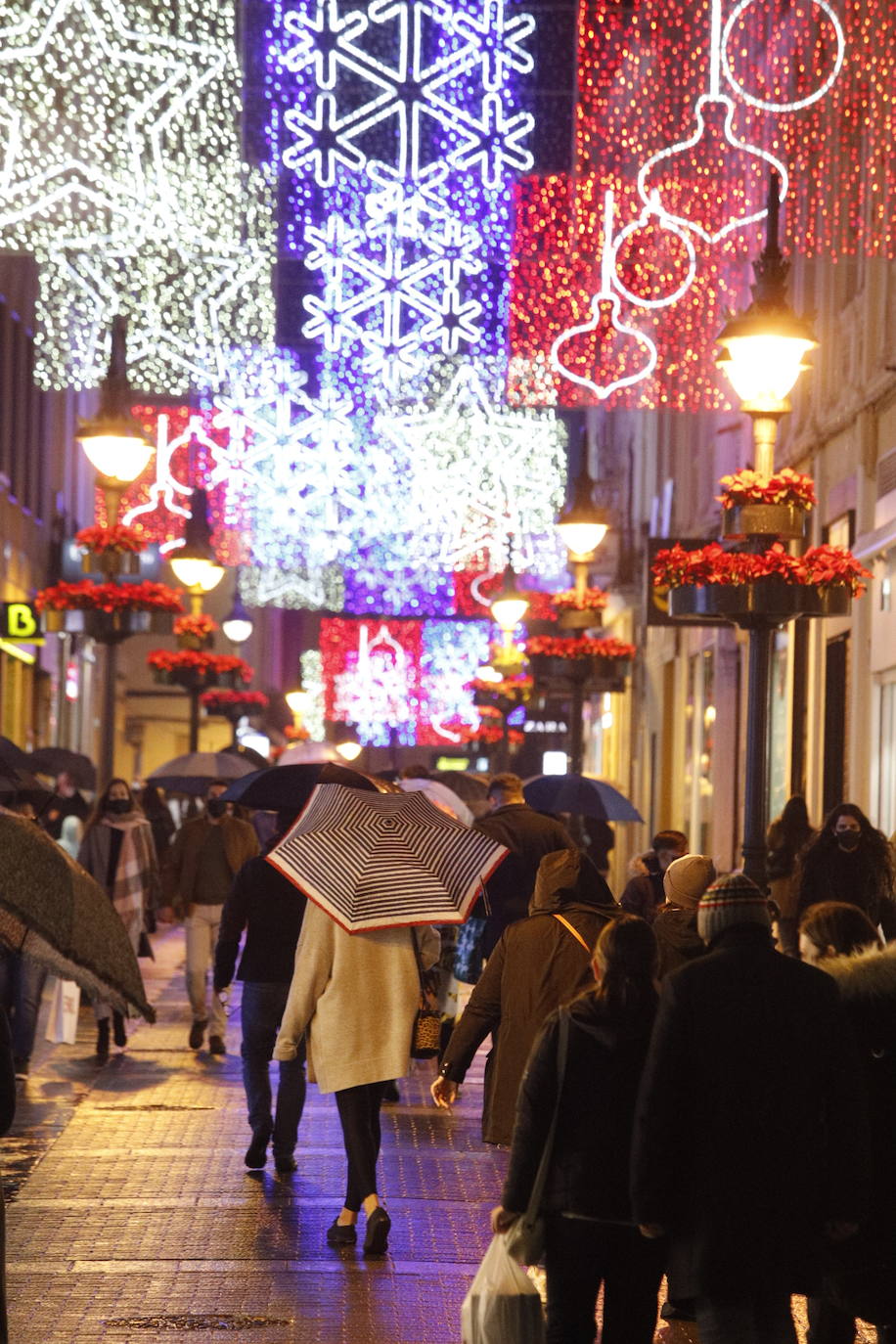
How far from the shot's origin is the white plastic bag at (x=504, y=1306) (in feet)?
20.1

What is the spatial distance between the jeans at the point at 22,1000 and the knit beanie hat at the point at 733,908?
8655 mm

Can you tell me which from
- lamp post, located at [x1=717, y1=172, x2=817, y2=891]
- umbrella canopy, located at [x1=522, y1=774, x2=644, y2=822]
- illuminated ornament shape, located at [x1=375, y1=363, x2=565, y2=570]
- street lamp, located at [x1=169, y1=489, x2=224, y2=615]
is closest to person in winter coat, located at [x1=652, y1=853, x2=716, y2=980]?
lamp post, located at [x1=717, y1=172, x2=817, y2=891]

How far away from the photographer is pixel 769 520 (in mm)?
12938

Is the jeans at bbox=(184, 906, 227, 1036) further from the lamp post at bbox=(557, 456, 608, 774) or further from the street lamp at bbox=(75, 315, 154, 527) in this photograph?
the lamp post at bbox=(557, 456, 608, 774)

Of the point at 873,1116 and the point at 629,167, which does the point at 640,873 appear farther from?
the point at 629,167

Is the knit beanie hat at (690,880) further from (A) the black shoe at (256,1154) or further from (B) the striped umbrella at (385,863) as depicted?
(A) the black shoe at (256,1154)

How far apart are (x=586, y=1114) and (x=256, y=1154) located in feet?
18.1

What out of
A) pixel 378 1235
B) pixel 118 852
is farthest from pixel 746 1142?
pixel 118 852

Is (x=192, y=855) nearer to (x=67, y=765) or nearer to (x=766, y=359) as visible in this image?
(x=766, y=359)

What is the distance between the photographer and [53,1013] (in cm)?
1555

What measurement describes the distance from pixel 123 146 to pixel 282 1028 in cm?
1229

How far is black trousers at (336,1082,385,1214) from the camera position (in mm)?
9562

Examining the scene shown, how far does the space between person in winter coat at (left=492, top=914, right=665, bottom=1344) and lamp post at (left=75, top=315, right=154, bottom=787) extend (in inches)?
473

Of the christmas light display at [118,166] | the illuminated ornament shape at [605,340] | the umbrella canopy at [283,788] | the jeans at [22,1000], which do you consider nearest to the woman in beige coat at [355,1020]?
the umbrella canopy at [283,788]
